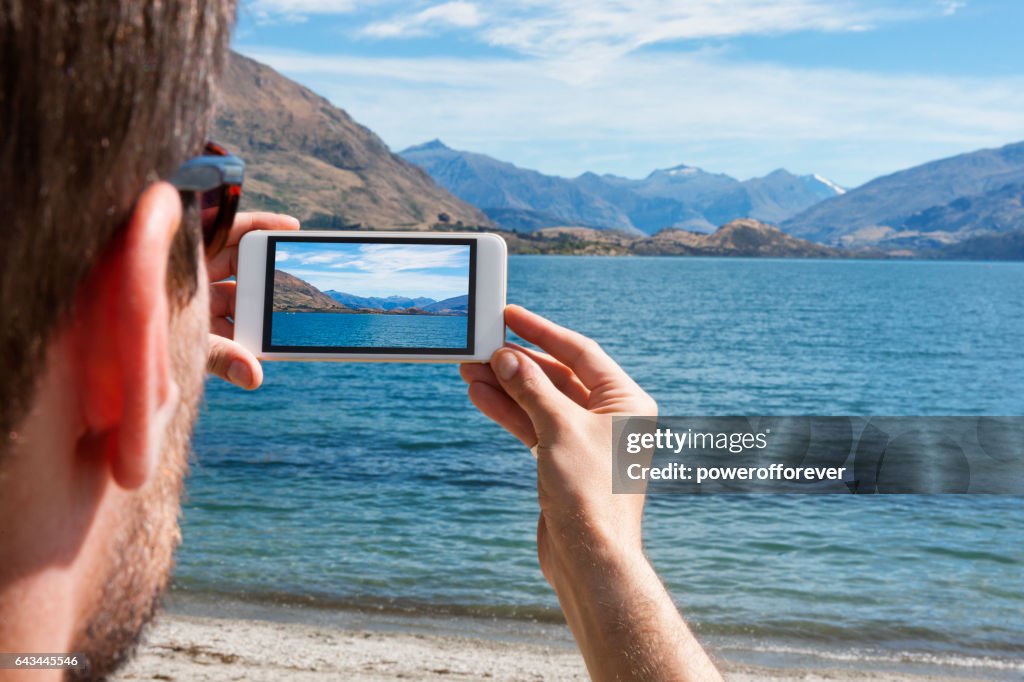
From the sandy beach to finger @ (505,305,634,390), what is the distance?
707 centimetres

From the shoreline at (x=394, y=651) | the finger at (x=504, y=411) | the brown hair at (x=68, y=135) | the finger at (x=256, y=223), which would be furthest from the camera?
the shoreline at (x=394, y=651)

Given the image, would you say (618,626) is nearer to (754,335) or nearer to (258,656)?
(258,656)

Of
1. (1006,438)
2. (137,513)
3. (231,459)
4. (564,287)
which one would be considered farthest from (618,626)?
(564,287)

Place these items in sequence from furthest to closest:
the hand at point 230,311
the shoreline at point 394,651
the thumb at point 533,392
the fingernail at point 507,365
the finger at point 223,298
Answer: the shoreline at point 394,651
the finger at point 223,298
the hand at point 230,311
the fingernail at point 507,365
the thumb at point 533,392

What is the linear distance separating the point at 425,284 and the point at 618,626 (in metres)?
1.49

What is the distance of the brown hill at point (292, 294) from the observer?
2939 mm

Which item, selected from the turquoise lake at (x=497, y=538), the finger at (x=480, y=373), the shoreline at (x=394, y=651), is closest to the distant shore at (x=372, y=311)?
the finger at (x=480, y=373)

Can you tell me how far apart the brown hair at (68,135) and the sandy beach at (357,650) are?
841 centimetres

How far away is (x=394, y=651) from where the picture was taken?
31.6 feet

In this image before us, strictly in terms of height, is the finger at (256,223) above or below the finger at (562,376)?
above

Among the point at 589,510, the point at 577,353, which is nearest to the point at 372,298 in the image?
the point at 577,353

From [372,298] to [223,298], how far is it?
55cm

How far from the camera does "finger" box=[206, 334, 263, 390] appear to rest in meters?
2.72

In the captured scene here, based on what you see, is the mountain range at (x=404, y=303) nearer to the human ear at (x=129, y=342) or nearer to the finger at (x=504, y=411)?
the finger at (x=504, y=411)
